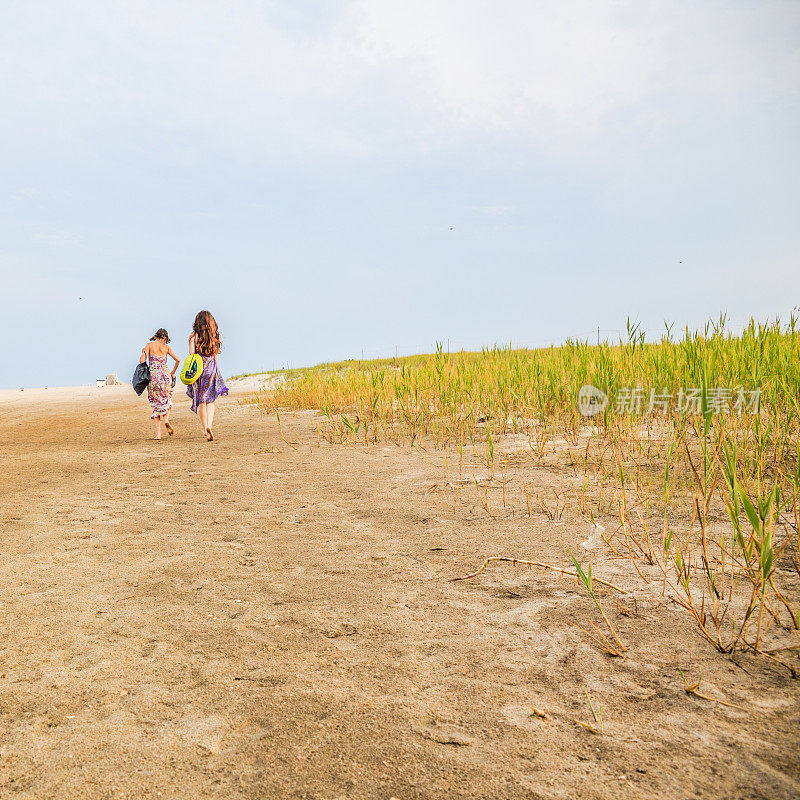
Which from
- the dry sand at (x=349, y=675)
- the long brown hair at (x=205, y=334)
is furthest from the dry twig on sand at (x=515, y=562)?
the long brown hair at (x=205, y=334)

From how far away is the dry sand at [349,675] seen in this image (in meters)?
1.50

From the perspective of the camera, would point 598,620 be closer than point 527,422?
Yes

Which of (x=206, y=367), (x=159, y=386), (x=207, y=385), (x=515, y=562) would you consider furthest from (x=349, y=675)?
(x=159, y=386)

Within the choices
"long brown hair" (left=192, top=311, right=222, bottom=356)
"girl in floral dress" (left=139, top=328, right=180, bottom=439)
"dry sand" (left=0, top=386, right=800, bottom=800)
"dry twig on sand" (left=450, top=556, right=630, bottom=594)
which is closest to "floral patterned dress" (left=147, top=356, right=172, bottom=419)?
→ "girl in floral dress" (left=139, top=328, right=180, bottom=439)

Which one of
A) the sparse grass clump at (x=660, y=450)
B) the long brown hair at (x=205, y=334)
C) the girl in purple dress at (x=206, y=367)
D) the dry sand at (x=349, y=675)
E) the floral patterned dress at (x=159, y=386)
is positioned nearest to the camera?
the dry sand at (x=349, y=675)

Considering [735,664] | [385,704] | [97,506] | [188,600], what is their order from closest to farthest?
[385,704], [735,664], [188,600], [97,506]

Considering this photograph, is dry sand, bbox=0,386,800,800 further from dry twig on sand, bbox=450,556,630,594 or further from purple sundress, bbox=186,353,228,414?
purple sundress, bbox=186,353,228,414

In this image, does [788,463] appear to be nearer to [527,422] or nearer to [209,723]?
[527,422]

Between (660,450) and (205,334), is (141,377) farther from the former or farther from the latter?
(660,450)

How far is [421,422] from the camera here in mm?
6688

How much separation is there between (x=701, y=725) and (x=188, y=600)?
196 centimetres

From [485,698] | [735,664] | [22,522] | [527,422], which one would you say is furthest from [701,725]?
[527,422]

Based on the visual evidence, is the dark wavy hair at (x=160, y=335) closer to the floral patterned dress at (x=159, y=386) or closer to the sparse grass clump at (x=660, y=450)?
the floral patterned dress at (x=159, y=386)

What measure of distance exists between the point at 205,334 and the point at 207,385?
0.68m
